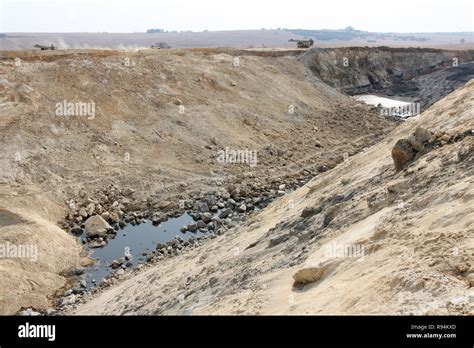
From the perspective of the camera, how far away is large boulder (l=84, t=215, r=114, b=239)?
678 inches

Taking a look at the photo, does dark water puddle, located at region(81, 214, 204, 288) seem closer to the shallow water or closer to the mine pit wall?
the shallow water

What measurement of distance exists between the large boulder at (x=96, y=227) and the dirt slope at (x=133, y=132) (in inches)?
29.8

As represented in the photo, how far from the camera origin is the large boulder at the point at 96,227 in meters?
17.2

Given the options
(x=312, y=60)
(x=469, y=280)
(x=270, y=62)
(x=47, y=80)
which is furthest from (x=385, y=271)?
(x=312, y=60)

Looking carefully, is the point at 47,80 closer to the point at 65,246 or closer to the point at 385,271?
the point at 65,246

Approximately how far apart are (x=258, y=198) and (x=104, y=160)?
280 inches

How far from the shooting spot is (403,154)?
11242mm

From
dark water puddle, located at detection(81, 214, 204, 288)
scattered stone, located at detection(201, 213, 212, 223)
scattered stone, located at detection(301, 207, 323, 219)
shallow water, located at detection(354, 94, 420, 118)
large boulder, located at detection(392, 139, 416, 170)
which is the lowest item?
dark water puddle, located at detection(81, 214, 204, 288)

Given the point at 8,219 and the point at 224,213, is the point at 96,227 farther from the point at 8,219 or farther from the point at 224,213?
the point at 224,213

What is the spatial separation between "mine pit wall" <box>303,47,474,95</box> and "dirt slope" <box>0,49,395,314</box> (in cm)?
855

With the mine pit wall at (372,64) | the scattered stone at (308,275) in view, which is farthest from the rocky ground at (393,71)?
the scattered stone at (308,275)

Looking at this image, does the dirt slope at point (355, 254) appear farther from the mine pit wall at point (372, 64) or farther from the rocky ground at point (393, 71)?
the rocky ground at point (393, 71)

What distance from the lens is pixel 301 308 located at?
273 inches

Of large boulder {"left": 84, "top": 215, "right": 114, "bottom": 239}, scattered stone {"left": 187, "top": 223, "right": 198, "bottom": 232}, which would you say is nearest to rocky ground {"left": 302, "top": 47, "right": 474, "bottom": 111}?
scattered stone {"left": 187, "top": 223, "right": 198, "bottom": 232}
